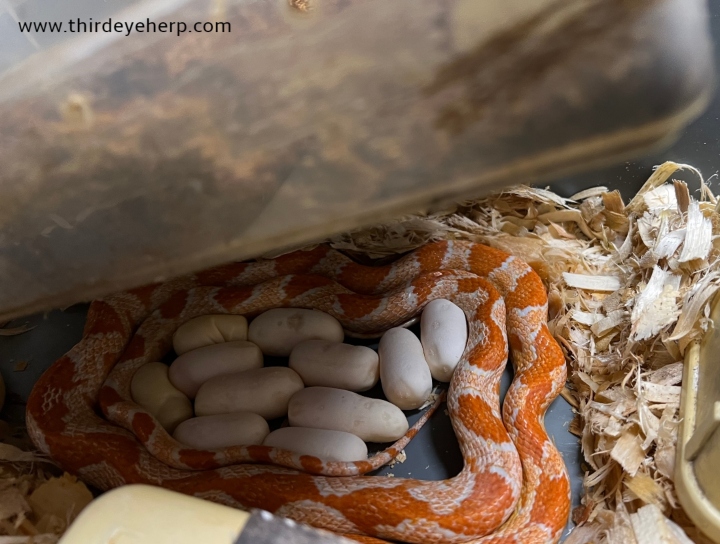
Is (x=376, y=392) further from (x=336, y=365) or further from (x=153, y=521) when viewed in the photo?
(x=153, y=521)

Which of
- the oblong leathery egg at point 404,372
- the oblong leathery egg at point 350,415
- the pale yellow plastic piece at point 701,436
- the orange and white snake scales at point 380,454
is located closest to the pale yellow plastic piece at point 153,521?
the orange and white snake scales at point 380,454

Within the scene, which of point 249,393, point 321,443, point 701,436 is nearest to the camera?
point 701,436

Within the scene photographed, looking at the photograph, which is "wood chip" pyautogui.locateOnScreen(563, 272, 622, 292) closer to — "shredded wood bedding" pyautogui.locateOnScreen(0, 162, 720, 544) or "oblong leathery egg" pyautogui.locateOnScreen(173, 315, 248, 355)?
"shredded wood bedding" pyautogui.locateOnScreen(0, 162, 720, 544)

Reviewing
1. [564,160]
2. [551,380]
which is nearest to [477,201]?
[551,380]

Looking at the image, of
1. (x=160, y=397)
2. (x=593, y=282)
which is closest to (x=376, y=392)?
(x=160, y=397)

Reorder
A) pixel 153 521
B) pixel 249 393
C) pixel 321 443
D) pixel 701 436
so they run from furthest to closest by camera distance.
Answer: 1. pixel 249 393
2. pixel 321 443
3. pixel 701 436
4. pixel 153 521

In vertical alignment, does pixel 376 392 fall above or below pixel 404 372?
below

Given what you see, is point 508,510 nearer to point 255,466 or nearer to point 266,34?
point 255,466

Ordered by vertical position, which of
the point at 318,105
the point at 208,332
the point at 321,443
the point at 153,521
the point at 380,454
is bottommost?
the point at 380,454
